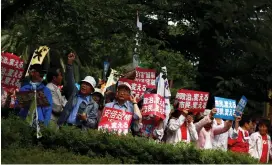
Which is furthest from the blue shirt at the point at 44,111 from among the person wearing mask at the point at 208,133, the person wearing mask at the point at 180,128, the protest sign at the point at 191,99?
the person wearing mask at the point at 208,133

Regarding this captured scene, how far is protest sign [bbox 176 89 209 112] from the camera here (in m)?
12.4

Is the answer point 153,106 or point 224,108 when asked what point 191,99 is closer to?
point 224,108

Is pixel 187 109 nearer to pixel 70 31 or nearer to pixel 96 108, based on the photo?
pixel 96 108

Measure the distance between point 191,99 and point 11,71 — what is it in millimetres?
3274

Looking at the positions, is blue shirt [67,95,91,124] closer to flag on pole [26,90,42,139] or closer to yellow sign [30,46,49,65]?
flag on pole [26,90,42,139]

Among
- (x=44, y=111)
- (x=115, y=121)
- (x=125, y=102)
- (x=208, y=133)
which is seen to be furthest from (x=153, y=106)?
(x=44, y=111)

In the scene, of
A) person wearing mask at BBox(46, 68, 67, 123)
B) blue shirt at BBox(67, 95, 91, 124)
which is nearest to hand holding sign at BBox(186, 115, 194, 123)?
blue shirt at BBox(67, 95, 91, 124)

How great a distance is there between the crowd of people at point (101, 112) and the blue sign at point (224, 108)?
175mm

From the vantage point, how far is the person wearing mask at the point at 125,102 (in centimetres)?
1132

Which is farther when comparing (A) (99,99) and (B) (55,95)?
(A) (99,99)

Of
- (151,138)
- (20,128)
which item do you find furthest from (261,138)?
(20,128)

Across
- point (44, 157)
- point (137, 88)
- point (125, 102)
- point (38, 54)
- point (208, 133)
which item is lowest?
point (44, 157)

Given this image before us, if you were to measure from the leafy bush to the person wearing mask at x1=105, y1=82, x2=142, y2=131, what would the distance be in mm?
1159

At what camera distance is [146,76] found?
12.5 metres
